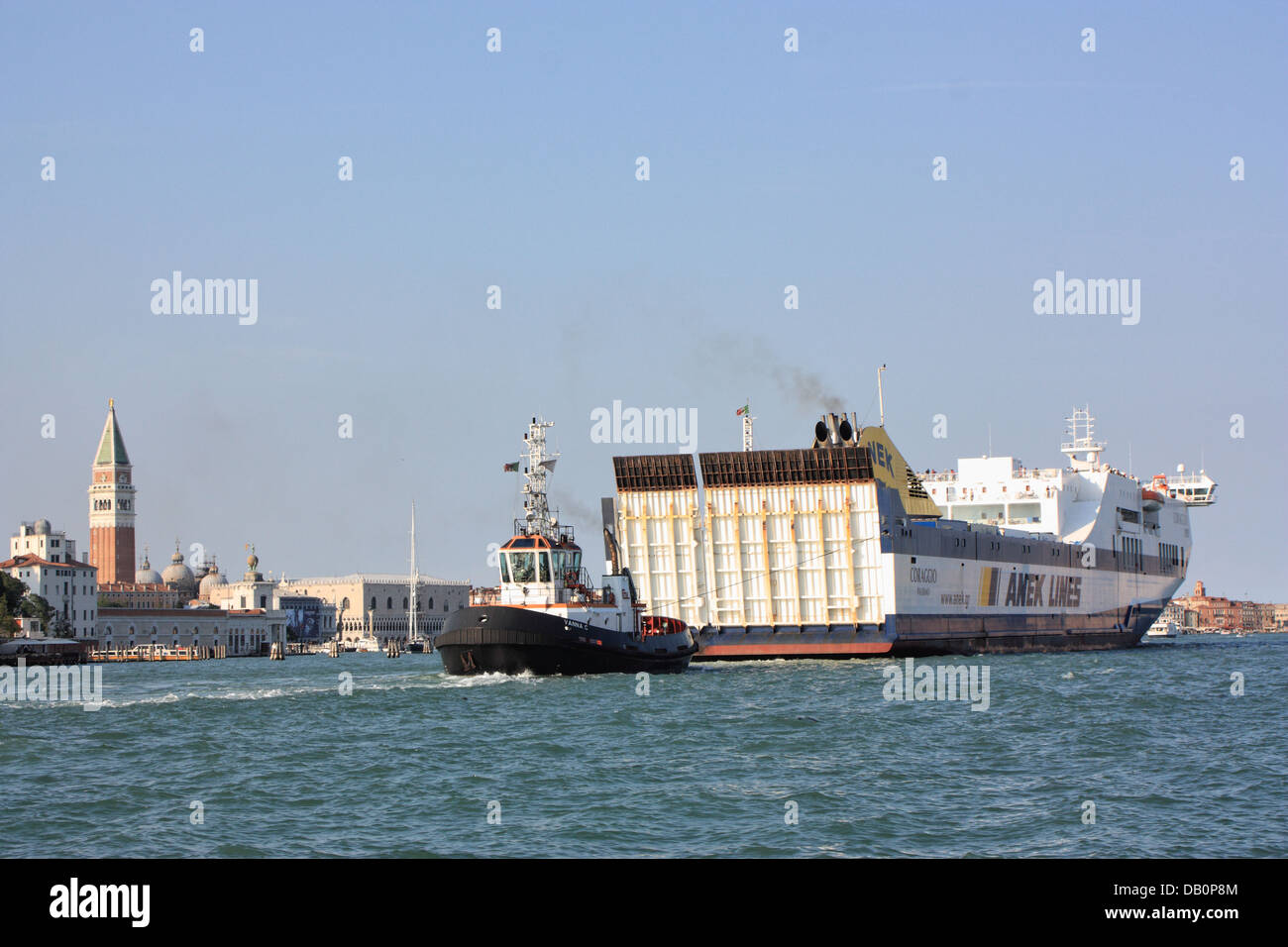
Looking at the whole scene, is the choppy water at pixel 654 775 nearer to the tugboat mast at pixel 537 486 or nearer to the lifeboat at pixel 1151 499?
the tugboat mast at pixel 537 486

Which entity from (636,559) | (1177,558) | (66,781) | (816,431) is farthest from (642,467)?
(1177,558)

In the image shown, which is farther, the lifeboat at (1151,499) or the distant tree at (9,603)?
the distant tree at (9,603)

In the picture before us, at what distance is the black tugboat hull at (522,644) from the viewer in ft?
175

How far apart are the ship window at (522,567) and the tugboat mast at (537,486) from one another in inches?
58.4

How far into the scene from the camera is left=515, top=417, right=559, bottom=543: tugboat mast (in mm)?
58844

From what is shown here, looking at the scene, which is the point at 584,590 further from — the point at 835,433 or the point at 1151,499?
the point at 1151,499

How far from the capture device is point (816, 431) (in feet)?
239

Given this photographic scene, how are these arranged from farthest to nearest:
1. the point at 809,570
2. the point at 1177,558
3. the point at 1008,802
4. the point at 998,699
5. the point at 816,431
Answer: the point at 1177,558 < the point at 816,431 < the point at 809,570 < the point at 998,699 < the point at 1008,802

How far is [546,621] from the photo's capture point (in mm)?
53625

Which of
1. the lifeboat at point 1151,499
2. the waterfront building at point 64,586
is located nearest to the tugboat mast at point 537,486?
the lifeboat at point 1151,499

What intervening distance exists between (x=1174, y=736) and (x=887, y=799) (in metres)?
13.6

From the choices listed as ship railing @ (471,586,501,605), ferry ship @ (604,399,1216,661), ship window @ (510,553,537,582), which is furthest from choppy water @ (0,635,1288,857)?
ferry ship @ (604,399,1216,661)
